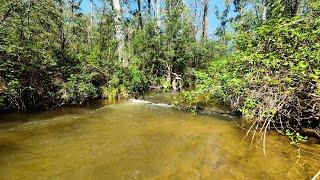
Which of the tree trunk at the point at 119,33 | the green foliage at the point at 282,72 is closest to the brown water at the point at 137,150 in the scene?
Answer: the green foliage at the point at 282,72

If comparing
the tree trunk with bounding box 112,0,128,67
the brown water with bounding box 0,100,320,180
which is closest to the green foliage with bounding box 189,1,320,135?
the brown water with bounding box 0,100,320,180

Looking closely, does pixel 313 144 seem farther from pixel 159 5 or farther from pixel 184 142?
pixel 159 5

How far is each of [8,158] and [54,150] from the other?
93 centimetres

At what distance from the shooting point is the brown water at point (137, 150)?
564cm

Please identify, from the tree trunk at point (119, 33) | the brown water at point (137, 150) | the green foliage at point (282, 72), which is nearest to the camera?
the brown water at point (137, 150)

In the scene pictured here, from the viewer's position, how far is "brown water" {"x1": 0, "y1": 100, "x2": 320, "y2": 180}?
5.64 meters

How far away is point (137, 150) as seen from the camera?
6840mm

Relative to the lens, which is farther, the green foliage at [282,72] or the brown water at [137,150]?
the green foliage at [282,72]

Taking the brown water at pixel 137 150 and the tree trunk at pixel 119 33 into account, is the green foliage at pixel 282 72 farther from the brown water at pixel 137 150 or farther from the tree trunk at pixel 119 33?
the tree trunk at pixel 119 33

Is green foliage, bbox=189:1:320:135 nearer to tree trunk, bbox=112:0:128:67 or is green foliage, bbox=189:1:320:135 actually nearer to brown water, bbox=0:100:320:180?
brown water, bbox=0:100:320:180

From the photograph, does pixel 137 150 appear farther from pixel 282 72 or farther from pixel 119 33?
pixel 119 33

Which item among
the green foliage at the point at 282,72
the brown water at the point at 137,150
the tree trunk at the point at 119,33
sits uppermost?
the tree trunk at the point at 119,33

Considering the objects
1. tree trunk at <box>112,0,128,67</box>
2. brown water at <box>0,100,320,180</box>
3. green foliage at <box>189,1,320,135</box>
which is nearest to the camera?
brown water at <box>0,100,320,180</box>

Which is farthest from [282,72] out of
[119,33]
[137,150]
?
[119,33]
